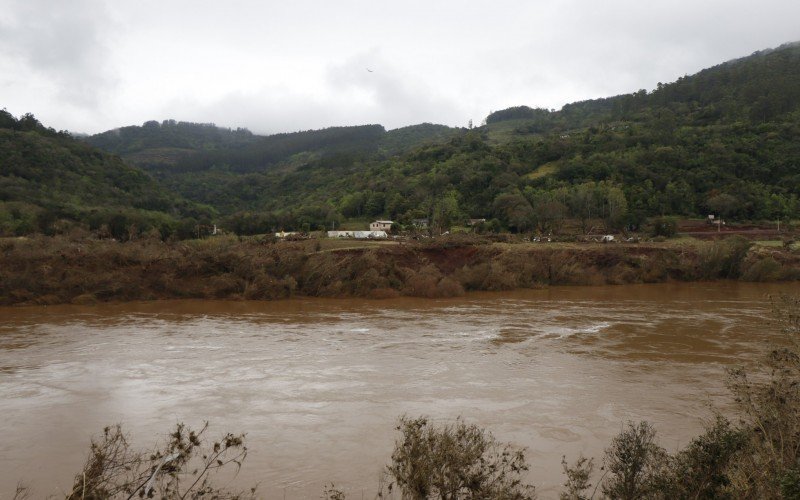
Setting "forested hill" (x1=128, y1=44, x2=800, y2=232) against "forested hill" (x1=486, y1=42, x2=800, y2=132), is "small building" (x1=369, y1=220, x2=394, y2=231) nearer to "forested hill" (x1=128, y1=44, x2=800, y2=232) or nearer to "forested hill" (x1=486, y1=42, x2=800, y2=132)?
"forested hill" (x1=128, y1=44, x2=800, y2=232)

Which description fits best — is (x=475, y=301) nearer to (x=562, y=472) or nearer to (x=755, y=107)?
(x=562, y=472)

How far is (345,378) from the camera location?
13.8m

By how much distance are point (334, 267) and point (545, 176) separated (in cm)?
4758

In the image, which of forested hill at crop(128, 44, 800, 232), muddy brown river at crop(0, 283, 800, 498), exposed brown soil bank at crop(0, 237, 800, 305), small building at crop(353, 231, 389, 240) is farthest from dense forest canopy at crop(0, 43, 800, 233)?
muddy brown river at crop(0, 283, 800, 498)

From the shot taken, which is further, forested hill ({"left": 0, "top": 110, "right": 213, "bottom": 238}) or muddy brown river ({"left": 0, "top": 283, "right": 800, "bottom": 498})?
forested hill ({"left": 0, "top": 110, "right": 213, "bottom": 238})

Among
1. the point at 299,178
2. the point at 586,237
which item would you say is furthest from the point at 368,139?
the point at 586,237

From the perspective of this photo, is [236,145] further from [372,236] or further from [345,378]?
[345,378]

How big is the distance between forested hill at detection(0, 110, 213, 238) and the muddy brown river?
24996 millimetres

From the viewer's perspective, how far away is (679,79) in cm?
10975

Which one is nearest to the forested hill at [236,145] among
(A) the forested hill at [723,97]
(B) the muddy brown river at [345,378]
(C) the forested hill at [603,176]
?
(C) the forested hill at [603,176]

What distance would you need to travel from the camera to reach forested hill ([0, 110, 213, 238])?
150 feet

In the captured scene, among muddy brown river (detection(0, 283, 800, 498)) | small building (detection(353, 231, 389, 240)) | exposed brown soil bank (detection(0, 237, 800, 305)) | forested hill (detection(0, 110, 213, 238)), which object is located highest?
forested hill (detection(0, 110, 213, 238))

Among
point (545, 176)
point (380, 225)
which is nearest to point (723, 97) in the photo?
point (545, 176)

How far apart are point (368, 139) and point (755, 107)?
9145 cm
